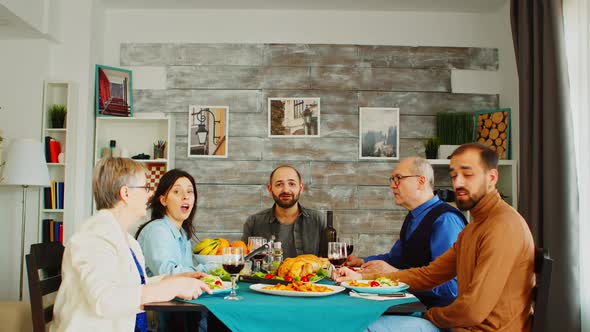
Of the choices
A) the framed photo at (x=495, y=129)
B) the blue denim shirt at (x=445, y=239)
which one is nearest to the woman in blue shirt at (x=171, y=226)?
the blue denim shirt at (x=445, y=239)

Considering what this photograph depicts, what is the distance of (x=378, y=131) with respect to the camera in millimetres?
5270

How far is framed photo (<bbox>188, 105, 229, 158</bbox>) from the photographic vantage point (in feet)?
17.2

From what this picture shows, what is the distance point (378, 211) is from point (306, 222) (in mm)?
1508

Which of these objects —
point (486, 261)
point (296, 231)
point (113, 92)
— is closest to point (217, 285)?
point (486, 261)

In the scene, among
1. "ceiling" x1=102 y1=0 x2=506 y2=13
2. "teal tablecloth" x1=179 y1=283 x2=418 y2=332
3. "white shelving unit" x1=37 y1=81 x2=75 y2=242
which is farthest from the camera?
"ceiling" x1=102 y1=0 x2=506 y2=13

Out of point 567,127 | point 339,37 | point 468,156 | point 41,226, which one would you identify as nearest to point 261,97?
point 339,37

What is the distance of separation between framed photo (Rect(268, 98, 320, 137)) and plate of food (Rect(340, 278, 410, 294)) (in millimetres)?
2891

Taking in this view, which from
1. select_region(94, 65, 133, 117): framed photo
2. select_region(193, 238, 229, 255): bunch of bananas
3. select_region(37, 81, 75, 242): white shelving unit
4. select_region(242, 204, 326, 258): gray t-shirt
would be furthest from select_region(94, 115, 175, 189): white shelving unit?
select_region(193, 238, 229, 255): bunch of bananas

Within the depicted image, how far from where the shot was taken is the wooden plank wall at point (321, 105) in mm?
5230

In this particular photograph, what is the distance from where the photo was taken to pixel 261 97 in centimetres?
529

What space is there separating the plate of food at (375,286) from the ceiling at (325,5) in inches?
132

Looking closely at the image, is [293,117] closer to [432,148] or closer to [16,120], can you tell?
[432,148]

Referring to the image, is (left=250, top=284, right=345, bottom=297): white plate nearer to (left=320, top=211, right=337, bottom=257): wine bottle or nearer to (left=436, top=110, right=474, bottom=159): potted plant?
(left=320, top=211, right=337, bottom=257): wine bottle

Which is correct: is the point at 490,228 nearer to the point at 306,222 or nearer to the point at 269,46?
the point at 306,222
